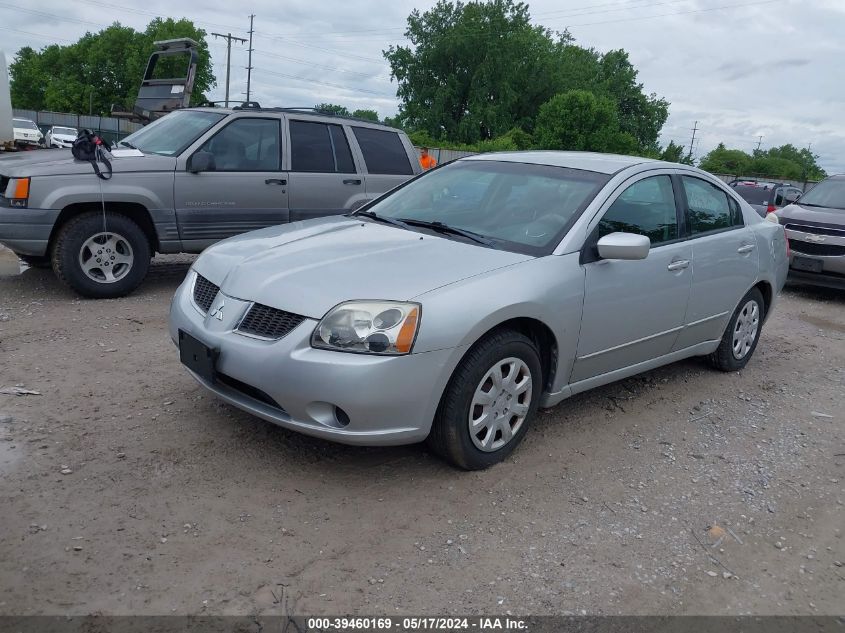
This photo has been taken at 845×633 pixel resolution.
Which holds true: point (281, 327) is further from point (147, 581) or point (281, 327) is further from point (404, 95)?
point (404, 95)

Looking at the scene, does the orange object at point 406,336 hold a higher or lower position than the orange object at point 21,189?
lower

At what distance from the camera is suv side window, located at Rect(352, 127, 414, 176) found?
25.7 feet

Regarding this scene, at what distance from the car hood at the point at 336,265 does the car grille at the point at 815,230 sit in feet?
23.7

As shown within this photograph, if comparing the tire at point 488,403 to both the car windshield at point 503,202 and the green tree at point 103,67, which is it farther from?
the green tree at point 103,67

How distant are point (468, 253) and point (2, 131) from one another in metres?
8.53

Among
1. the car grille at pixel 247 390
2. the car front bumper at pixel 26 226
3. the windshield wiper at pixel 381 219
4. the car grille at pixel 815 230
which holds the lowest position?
the car grille at pixel 247 390

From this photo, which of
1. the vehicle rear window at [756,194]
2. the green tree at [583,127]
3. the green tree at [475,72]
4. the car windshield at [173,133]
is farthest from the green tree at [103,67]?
the car windshield at [173,133]

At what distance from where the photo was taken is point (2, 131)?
964 cm

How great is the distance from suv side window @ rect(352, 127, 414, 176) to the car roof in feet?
9.45

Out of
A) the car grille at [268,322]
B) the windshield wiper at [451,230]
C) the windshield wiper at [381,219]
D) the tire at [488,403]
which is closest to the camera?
the car grille at [268,322]

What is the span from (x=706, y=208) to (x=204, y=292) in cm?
345

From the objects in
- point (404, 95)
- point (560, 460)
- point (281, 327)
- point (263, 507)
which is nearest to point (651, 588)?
point (560, 460)

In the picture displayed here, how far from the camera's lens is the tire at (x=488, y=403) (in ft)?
11.3

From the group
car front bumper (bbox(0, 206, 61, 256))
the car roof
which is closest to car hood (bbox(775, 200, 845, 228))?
the car roof
